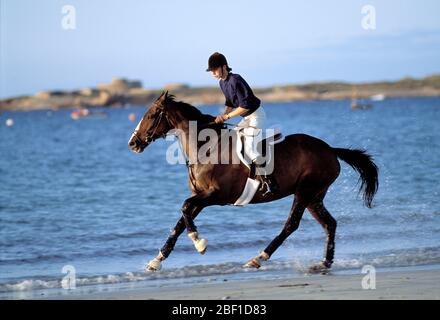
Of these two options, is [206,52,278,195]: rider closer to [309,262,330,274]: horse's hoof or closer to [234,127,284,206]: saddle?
[234,127,284,206]: saddle

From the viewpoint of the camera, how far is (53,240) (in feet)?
60.4

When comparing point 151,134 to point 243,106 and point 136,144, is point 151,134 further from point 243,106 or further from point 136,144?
point 243,106

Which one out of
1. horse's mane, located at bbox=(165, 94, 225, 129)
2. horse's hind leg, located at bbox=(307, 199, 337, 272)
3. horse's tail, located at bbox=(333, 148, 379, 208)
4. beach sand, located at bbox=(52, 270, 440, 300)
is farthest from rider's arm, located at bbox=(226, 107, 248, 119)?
beach sand, located at bbox=(52, 270, 440, 300)

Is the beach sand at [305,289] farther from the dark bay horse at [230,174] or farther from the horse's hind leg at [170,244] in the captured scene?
the dark bay horse at [230,174]

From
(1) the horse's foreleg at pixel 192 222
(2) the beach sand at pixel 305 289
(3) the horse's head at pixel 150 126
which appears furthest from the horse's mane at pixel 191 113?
(2) the beach sand at pixel 305 289

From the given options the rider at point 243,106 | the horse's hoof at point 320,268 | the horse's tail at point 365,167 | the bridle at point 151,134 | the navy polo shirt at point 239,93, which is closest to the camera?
the rider at point 243,106

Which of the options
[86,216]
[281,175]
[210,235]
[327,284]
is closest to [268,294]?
[327,284]

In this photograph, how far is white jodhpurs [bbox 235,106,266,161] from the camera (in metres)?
13.0

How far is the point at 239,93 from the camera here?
42.3 feet

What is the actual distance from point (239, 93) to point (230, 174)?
1.20 m

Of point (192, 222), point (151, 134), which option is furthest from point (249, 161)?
point (151, 134)

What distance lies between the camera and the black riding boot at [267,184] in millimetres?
13086

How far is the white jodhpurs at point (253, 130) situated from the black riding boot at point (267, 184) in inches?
7.9
